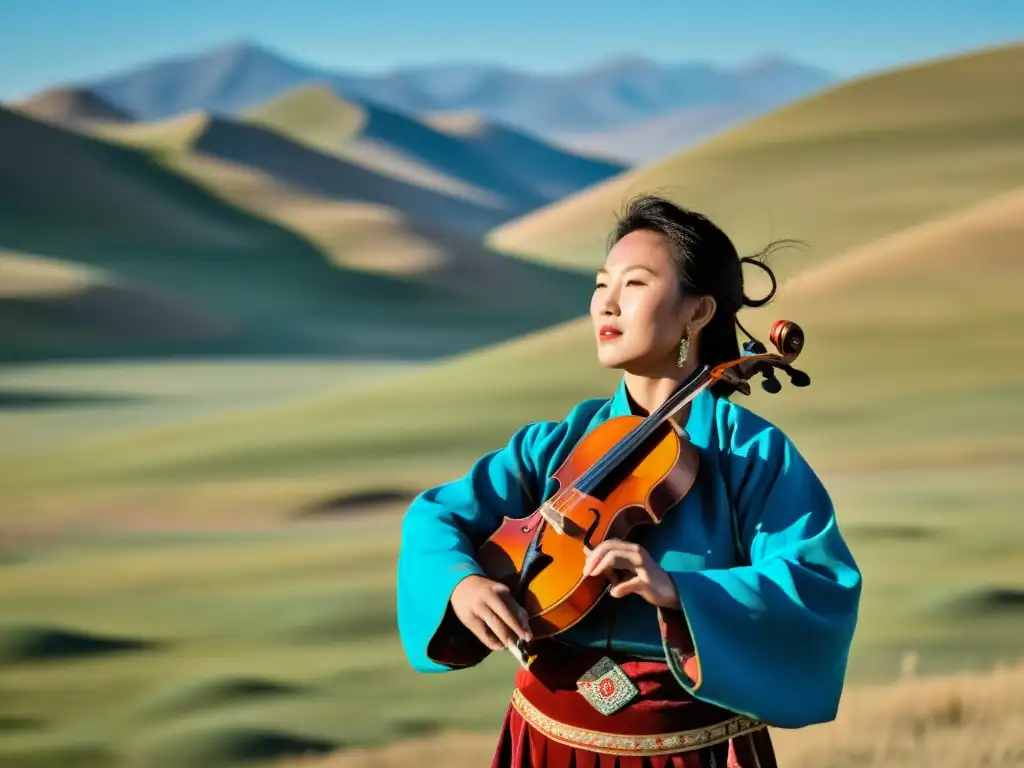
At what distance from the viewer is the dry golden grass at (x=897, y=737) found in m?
3.76

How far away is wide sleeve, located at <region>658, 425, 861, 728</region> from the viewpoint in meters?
2.02

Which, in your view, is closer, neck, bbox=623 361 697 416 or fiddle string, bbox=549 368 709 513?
fiddle string, bbox=549 368 709 513

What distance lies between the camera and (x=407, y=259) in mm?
32000

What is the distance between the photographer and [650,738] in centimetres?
215

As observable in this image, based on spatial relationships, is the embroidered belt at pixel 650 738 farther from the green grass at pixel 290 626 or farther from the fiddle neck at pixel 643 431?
the green grass at pixel 290 626

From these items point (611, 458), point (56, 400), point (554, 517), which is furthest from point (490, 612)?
point (56, 400)

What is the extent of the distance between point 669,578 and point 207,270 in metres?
28.6

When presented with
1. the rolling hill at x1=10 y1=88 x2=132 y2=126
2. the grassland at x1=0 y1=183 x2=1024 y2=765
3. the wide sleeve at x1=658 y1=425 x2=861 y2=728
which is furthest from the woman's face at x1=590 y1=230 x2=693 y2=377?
the rolling hill at x1=10 y1=88 x2=132 y2=126

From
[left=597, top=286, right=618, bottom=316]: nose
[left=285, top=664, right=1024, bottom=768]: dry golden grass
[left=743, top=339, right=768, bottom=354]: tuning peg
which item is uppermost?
[left=597, top=286, right=618, bottom=316]: nose

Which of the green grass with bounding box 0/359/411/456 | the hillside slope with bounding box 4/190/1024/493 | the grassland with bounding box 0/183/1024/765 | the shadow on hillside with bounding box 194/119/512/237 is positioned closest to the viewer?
the grassland with bounding box 0/183/1024/765

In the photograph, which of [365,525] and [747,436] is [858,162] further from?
[747,436]

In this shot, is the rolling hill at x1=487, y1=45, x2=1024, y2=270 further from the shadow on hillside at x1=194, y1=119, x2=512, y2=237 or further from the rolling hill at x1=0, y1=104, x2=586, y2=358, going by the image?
the shadow on hillside at x1=194, y1=119, x2=512, y2=237

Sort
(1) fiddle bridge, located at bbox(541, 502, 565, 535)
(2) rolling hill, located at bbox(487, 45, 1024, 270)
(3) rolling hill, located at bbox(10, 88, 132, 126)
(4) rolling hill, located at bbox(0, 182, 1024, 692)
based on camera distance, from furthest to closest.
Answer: (3) rolling hill, located at bbox(10, 88, 132, 126) → (2) rolling hill, located at bbox(487, 45, 1024, 270) → (4) rolling hill, located at bbox(0, 182, 1024, 692) → (1) fiddle bridge, located at bbox(541, 502, 565, 535)

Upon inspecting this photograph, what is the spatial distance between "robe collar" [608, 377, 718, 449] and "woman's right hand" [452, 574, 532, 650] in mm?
375
